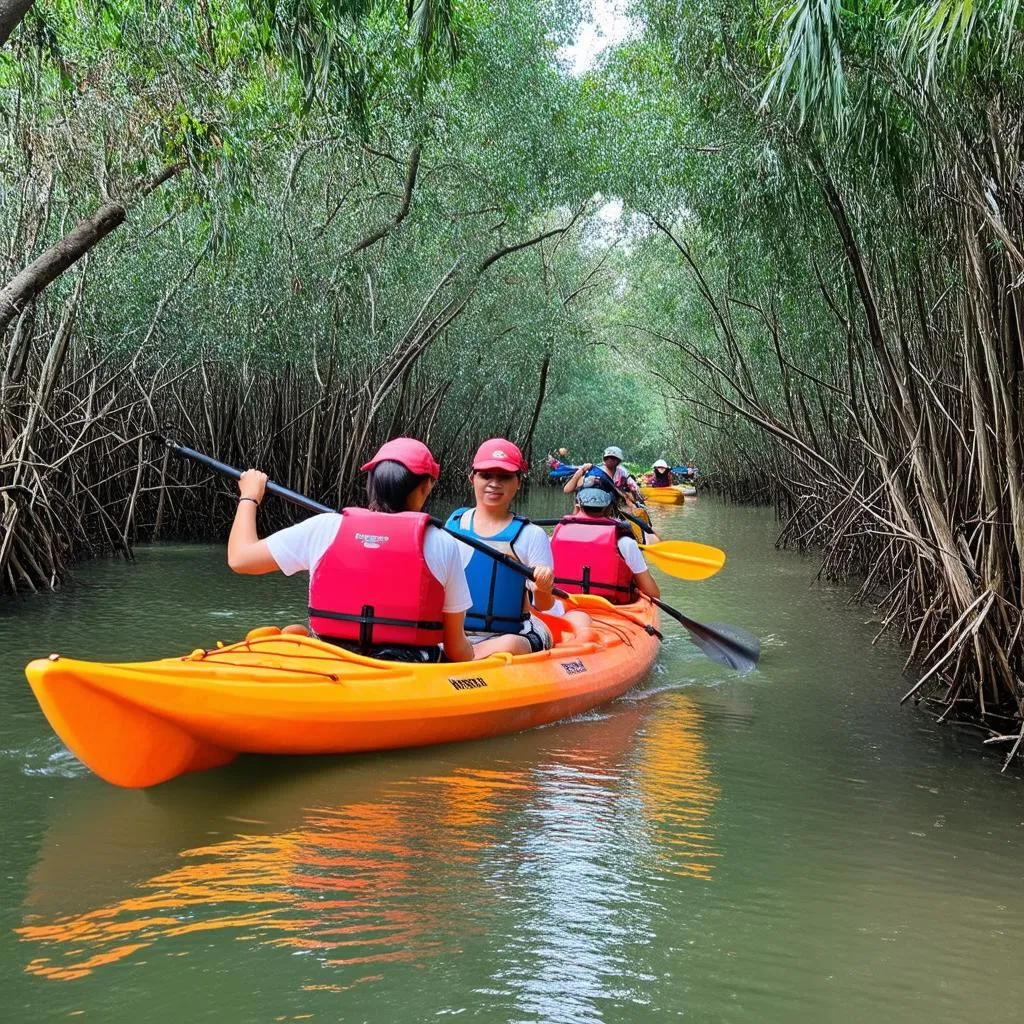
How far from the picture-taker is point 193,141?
571cm

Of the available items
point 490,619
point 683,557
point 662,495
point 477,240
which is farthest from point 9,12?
point 662,495

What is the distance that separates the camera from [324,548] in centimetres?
394

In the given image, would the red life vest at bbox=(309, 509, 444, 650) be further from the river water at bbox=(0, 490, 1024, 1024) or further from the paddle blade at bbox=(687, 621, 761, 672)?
the paddle blade at bbox=(687, 621, 761, 672)

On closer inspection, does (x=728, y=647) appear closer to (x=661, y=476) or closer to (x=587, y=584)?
(x=587, y=584)

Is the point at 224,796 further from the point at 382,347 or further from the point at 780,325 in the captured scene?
the point at 382,347

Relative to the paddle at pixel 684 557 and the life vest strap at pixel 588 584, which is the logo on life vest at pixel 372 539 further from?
the paddle at pixel 684 557

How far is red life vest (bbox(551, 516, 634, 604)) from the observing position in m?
6.61

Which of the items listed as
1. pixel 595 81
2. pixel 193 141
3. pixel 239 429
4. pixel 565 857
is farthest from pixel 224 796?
pixel 595 81

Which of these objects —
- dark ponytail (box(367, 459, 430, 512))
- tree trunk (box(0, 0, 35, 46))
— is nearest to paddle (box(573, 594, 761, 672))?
dark ponytail (box(367, 459, 430, 512))

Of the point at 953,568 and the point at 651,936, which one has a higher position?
the point at 953,568

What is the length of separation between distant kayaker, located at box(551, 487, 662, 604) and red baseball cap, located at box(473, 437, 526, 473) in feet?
5.52

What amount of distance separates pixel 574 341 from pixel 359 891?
17856mm

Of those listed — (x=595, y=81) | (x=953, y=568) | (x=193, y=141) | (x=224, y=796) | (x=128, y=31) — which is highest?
(x=595, y=81)

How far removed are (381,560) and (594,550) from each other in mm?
2897
